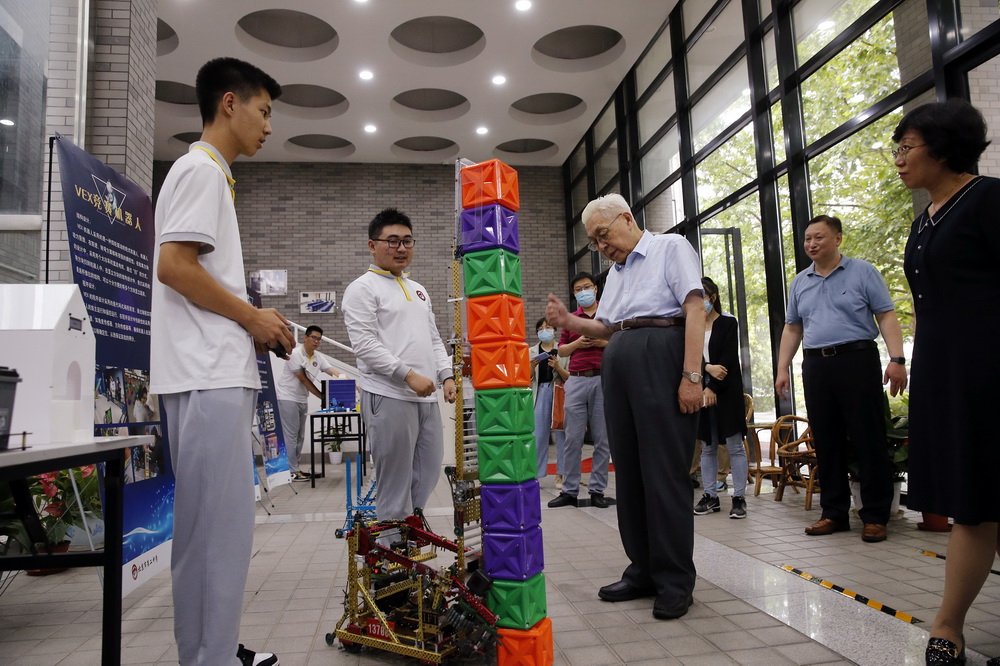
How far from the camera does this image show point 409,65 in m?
9.03

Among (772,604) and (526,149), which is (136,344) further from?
(526,149)

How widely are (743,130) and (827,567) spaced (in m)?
5.33

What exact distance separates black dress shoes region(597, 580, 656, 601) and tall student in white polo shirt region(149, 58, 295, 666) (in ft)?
4.84

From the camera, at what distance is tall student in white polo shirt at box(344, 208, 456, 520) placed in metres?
2.47

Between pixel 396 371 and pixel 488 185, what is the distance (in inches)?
33.3

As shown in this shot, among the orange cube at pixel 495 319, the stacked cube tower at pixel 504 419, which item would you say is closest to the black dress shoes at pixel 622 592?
the stacked cube tower at pixel 504 419

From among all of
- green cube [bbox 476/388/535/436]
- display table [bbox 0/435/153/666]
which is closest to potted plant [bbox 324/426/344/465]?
green cube [bbox 476/388/535/436]

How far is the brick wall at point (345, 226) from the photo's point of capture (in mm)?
11812

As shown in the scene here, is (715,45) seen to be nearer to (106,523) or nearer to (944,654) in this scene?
(944,654)

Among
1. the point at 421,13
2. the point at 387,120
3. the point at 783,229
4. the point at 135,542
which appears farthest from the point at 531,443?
the point at 387,120

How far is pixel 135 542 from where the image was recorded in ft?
9.00

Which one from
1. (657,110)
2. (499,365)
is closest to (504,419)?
(499,365)

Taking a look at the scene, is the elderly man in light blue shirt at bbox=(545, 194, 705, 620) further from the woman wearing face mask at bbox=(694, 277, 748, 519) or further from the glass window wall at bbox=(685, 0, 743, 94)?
the glass window wall at bbox=(685, 0, 743, 94)

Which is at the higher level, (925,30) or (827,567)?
(925,30)
